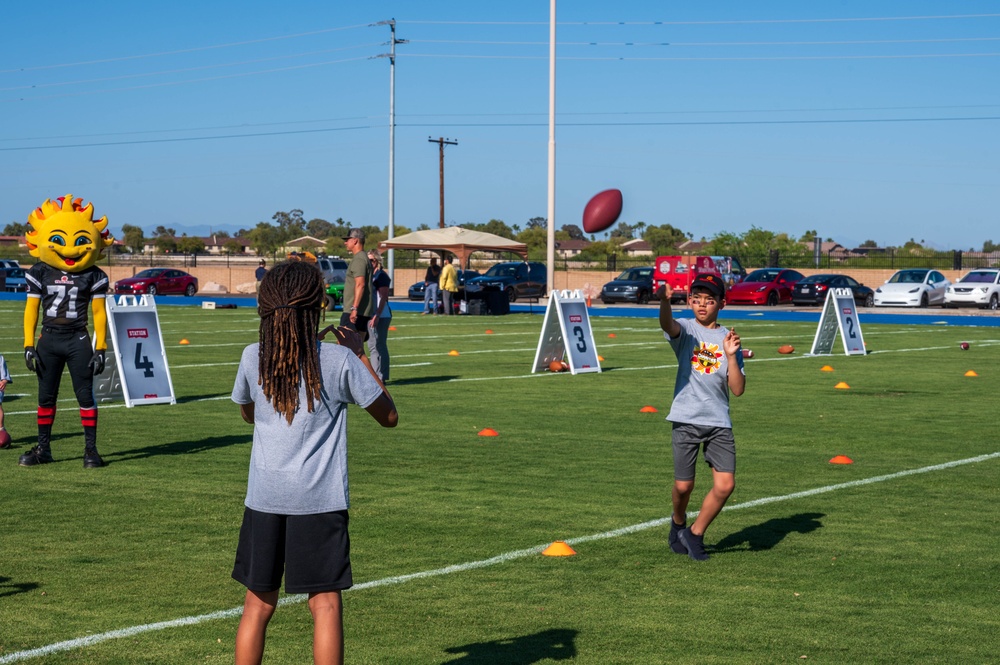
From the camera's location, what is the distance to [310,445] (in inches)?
176

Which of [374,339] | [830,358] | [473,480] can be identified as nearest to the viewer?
[473,480]

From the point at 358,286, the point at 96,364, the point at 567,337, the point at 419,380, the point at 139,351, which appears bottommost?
the point at 419,380

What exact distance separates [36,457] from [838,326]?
15862mm

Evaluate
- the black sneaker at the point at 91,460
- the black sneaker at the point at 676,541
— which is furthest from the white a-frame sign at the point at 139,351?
the black sneaker at the point at 676,541

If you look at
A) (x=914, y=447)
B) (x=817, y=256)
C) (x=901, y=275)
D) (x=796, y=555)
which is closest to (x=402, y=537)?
(x=796, y=555)

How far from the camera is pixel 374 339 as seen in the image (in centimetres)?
1641

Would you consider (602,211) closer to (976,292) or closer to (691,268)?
(976,292)

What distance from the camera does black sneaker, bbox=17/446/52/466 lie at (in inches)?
407

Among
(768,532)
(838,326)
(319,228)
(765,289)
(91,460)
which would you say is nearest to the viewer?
(768,532)

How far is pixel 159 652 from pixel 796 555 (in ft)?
12.0

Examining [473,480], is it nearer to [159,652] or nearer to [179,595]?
[179,595]

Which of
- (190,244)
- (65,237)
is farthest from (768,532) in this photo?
(190,244)

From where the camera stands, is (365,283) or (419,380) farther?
Result: (419,380)

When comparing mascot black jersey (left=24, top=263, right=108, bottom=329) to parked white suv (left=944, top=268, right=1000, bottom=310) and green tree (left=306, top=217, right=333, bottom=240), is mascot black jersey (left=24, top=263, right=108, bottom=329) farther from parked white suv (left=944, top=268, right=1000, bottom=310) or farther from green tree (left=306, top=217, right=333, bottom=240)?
green tree (left=306, top=217, right=333, bottom=240)
